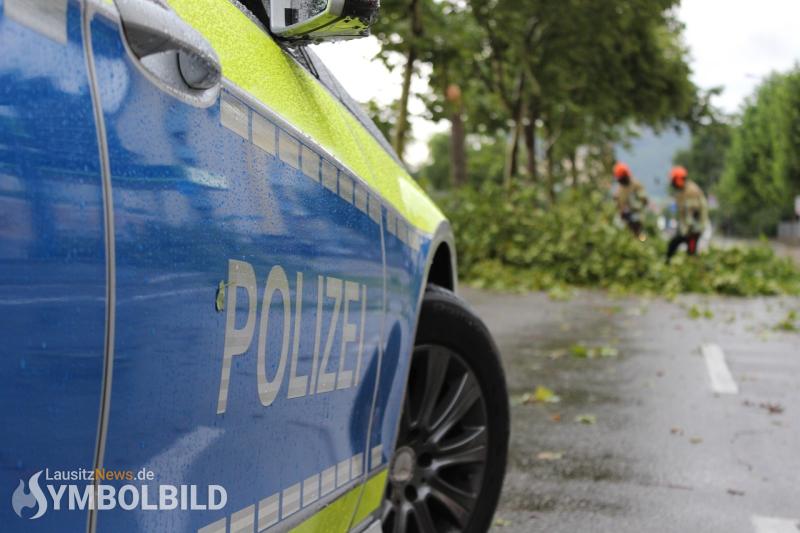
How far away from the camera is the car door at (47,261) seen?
4.52 feet

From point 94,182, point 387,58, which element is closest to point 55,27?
point 94,182

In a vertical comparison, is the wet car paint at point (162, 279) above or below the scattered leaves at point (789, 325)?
above

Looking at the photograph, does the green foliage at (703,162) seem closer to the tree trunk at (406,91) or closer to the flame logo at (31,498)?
the tree trunk at (406,91)

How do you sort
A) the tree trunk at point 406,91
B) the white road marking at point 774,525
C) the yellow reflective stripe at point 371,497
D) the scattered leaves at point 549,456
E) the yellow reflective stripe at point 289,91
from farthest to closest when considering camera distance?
the tree trunk at point 406,91
the scattered leaves at point 549,456
the white road marking at point 774,525
the yellow reflective stripe at point 371,497
the yellow reflective stripe at point 289,91

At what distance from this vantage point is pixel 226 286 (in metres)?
1.86

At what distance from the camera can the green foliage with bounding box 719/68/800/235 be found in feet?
238

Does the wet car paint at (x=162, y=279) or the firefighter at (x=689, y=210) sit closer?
the wet car paint at (x=162, y=279)

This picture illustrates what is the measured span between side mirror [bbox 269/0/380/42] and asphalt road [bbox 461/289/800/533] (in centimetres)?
267

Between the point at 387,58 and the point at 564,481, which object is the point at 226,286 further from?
the point at 387,58

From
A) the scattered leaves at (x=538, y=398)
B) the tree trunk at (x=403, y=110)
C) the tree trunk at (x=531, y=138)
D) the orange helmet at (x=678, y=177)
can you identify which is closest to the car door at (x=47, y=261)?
the scattered leaves at (x=538, y=398)

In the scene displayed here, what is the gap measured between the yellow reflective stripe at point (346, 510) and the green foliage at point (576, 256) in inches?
601

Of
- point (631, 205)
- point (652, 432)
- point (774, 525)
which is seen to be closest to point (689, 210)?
point (631, 205)

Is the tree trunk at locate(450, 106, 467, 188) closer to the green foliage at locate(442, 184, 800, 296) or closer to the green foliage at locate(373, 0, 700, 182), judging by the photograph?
the green foliage at locate(373, 0, 700, 182)

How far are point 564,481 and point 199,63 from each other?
387 centimetres
